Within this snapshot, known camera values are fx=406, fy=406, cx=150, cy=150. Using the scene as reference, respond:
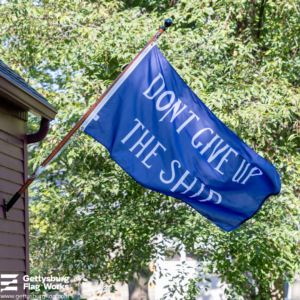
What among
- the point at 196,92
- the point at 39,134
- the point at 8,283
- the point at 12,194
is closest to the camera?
the point at 8,283

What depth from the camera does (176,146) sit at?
411 cm

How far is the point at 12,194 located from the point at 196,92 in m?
4.32

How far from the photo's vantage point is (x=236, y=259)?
892cm

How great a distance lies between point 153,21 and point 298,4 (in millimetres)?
3111

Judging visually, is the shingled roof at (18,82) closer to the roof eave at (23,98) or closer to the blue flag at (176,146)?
the roof eave at (23,98)

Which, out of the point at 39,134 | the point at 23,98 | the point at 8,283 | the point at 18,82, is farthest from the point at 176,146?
the point at 8,283

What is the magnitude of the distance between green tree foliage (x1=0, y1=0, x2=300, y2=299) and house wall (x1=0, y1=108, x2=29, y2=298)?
2.69 metres

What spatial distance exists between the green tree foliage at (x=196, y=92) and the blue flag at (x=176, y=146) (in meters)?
3.35

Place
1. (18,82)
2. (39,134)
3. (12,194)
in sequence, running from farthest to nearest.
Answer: (39,134) → (18,82) → (12,194)

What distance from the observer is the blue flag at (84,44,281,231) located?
3.99 meters

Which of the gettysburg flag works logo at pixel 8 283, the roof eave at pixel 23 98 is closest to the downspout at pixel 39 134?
the roof eave at pixel 23 98

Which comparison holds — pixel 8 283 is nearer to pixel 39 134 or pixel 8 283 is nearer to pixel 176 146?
pixel 39 134

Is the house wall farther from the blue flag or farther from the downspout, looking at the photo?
the blue flag

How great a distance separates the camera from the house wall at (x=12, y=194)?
446 cm
